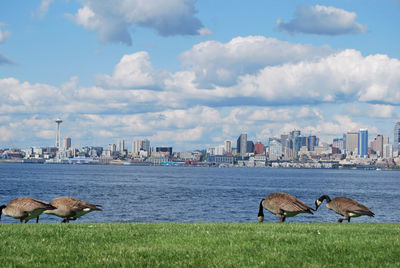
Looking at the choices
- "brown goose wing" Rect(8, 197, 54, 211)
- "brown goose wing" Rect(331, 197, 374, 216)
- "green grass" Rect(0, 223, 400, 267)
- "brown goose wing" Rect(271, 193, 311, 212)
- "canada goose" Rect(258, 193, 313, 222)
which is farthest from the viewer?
"brown goose wing" Rect(331, 197, 374, 216)

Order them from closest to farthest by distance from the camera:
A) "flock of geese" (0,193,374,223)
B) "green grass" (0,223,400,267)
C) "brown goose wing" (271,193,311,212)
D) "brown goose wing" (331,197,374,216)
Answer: "green grass" (0,223,400,267)
"flock of geese" (0,193,374,223)
"brown goose wing" (271,193,311,212)
"brown goose wing" (331,197,374,216)

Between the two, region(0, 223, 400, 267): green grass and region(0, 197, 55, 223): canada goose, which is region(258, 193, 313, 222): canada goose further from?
region(0, 197, 55, 223): canada goose

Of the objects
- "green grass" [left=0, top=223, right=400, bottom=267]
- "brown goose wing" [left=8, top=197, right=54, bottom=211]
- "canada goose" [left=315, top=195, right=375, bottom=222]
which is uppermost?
"brown goose wing" [left=8, top=197, right=54, bottom=211]

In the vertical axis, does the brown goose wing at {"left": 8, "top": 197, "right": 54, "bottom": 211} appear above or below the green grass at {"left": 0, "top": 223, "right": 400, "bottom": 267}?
above

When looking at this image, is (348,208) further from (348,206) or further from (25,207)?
(25,207)

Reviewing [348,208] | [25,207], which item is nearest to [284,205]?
[348,208]

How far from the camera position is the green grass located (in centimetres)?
931

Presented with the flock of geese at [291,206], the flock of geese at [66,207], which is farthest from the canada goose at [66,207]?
the flock of geese at [291,206]

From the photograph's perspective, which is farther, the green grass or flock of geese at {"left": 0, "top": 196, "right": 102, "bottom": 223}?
flock of geese at {"left": 0, "top": 196, "right": 102, "bottom": 223}

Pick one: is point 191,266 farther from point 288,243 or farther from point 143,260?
point 288,243

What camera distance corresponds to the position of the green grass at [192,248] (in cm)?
931

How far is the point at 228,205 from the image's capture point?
58375mm

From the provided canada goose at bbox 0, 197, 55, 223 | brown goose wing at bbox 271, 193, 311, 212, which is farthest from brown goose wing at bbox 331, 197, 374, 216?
canada goose at bbox 0, 197, 55, 223

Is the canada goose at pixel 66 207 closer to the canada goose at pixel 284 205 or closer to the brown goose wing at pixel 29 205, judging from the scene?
the brown goose wing at pixel 29 205
